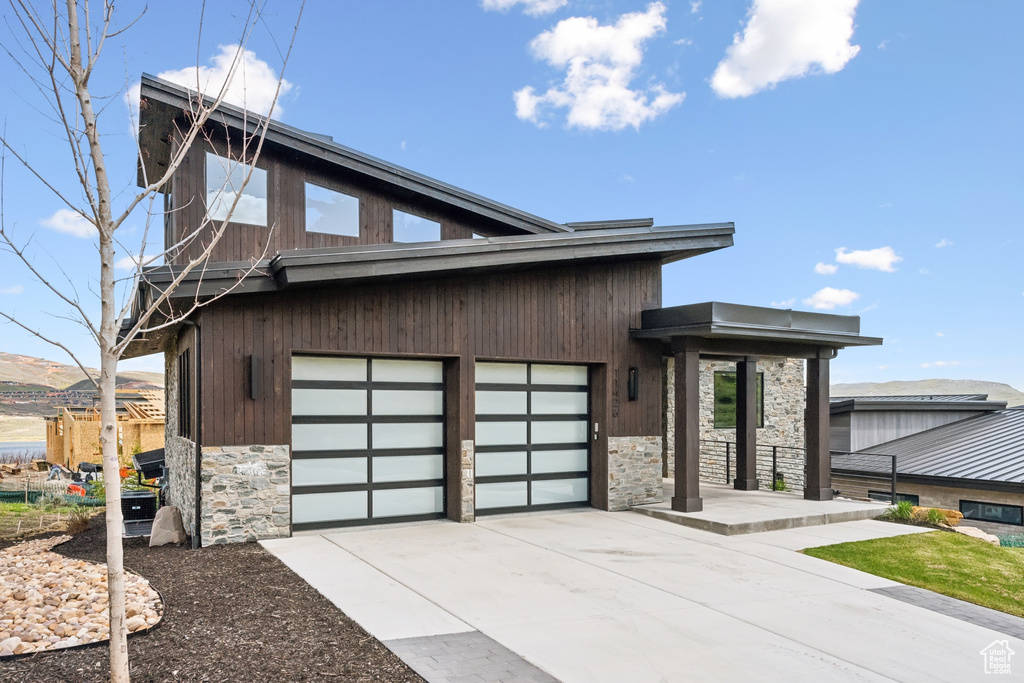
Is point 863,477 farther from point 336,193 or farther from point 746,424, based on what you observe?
point 336,193

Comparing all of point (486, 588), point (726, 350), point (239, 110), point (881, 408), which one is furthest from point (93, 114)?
point (881, 408)

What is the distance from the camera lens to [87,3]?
13.0ft

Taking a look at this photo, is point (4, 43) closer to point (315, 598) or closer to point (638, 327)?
point (315, 598)

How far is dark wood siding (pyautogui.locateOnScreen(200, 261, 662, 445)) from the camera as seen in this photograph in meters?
8.61

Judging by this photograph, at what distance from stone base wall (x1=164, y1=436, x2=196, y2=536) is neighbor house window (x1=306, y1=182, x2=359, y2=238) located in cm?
385

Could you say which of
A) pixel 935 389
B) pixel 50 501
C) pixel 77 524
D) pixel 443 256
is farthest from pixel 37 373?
pixel 935 389

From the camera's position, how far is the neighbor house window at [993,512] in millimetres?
14656

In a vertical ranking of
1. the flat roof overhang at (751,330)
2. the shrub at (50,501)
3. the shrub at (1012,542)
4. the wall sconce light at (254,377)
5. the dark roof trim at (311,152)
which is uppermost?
the dark roof trim at (311,152)

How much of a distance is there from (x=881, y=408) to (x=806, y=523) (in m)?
12.1

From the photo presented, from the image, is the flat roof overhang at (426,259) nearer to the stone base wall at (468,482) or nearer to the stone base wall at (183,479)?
the stone base wall at (183,479)

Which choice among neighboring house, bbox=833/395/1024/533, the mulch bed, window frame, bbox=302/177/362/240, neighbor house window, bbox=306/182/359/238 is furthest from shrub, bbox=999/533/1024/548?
neighbor house window, bbox=306/182/359/238

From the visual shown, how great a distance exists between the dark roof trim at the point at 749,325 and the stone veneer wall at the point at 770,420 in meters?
5.50

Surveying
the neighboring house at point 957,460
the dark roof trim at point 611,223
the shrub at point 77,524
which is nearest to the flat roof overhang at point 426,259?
the dark roof trim at point 611,223

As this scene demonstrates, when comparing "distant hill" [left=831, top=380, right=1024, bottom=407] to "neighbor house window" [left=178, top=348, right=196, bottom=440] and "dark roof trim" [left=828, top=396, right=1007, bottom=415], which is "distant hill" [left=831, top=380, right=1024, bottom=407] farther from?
"neighbor house window" [left=178, top=348, right=196, bottom=440]
